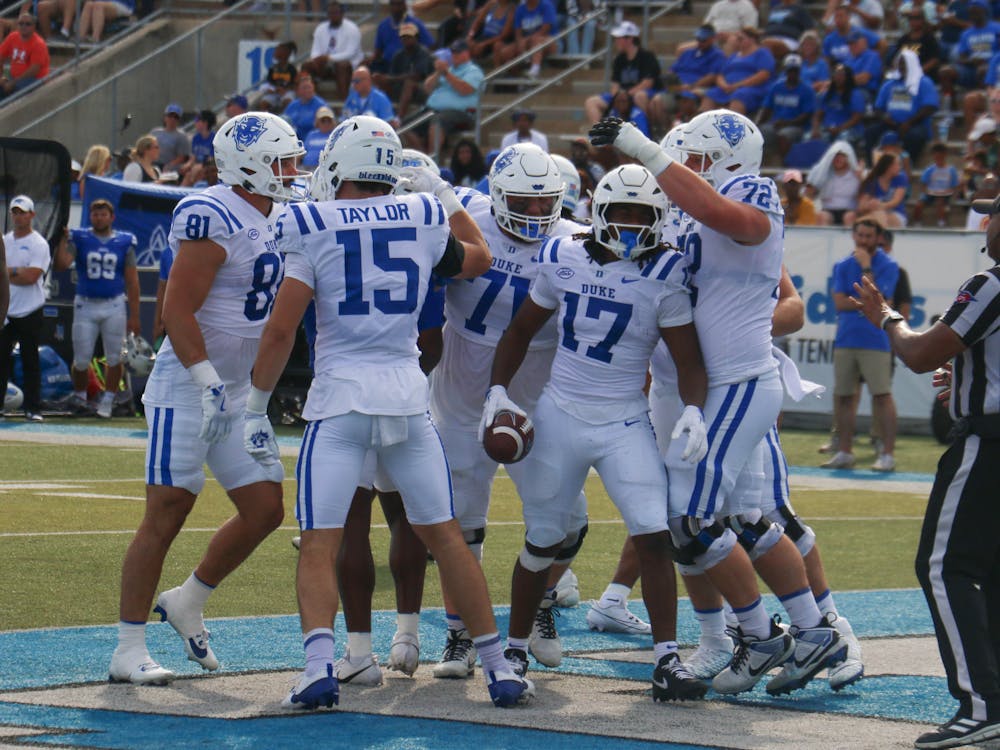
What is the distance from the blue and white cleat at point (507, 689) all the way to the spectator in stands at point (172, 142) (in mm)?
16297

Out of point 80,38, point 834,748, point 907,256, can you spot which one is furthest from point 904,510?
point 80,38

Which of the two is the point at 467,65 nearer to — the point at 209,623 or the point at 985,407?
the point at 209,623

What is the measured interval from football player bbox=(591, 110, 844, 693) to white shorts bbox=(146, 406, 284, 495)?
151 cm

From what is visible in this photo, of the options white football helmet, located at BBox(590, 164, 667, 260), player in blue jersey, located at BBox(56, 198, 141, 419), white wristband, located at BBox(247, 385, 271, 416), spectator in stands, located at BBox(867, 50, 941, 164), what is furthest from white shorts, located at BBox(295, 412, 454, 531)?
spectator in stands, located at BBox(867, 50, 941, 164)

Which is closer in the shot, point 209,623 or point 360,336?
point 360,336

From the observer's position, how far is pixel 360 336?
5773mm

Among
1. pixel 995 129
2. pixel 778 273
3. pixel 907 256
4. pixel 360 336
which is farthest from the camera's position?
pixel 995 129

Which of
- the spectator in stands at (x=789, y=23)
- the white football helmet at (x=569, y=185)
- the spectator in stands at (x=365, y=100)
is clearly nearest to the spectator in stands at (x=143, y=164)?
the spectator in stands at (x=365, y=100)

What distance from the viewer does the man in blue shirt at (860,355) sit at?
1395cm

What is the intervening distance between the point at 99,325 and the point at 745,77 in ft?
26.3

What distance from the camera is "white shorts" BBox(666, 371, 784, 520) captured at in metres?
6.04

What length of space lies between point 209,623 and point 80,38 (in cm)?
1863

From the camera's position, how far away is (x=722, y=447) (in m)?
6.05

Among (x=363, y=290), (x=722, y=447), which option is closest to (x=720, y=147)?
(x=722, y=447)
